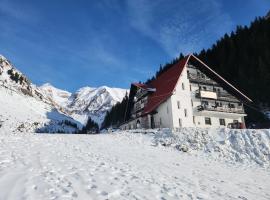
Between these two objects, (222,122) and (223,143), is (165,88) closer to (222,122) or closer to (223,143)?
(222,122)

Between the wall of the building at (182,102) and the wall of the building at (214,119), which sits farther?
the wall of the building at (214,119)

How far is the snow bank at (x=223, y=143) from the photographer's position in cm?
2588

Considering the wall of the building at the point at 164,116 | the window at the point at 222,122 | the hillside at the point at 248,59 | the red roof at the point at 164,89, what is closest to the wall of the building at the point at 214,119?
the window at the point at 222,122

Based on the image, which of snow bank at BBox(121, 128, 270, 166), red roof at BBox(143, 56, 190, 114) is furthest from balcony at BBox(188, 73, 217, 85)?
snow bank at BBox(121, 128, 270, 166)

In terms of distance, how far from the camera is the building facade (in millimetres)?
46781

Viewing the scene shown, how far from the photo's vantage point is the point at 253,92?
208ft

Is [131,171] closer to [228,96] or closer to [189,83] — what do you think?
[189,83]

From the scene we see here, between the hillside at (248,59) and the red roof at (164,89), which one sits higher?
the hillside at (248,59)

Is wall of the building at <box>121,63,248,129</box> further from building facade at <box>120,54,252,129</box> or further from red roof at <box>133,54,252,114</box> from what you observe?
red roof at <box>133,54,252,114</box>

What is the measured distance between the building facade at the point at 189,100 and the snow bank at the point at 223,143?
40.7ft

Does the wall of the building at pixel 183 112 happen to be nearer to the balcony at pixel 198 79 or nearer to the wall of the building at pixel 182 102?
the wall of the building at pixel 182 102

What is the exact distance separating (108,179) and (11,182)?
3.79m

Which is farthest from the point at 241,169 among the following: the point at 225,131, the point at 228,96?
the point at 228,96

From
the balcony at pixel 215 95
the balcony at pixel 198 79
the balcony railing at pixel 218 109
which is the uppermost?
the balcony at pixel 198 79
